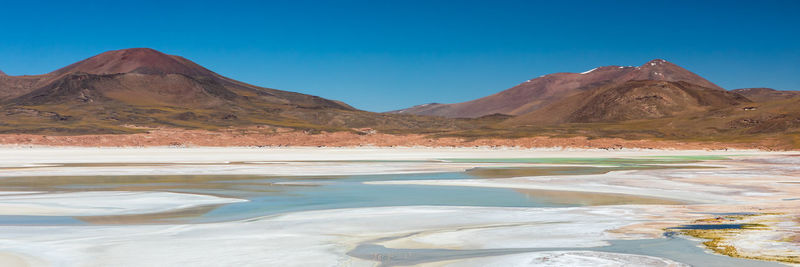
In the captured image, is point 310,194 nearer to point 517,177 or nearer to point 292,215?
point 292,215

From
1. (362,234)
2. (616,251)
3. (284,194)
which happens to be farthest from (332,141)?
(616,251)

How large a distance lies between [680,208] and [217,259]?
45.8ft

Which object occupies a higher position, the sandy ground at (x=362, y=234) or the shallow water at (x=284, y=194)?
the shallow water at (x=284, y=194)

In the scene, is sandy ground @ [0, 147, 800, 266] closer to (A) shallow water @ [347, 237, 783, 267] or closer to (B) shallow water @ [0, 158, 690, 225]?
(A) shallow water @ [347, 237, 783, 267]

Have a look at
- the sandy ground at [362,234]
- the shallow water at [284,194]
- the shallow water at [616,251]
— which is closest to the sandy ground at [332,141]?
the shallow water at [284,194]

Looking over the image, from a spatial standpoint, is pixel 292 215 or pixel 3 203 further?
pixel 3 203

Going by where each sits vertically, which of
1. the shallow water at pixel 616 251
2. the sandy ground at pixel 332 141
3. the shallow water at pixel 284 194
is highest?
the sandy ground at pixel 332 141

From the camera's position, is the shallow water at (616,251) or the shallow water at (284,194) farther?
the shallow water at (284,194)

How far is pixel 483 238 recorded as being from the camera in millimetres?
15766

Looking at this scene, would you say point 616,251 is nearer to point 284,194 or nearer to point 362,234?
point 362,234

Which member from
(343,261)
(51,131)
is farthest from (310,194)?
(51,131)

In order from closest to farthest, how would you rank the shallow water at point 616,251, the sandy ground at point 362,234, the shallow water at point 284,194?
the shallow water at point 616,251
the sandy ground at point 362,234
the shallow water at point 284,194

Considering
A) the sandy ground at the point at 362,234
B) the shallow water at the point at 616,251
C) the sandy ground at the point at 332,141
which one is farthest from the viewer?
the sandy ground at the point at 332,141

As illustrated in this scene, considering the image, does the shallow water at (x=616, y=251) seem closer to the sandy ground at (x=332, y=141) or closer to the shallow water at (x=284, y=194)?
the shallow water at (x=284, y=194)
